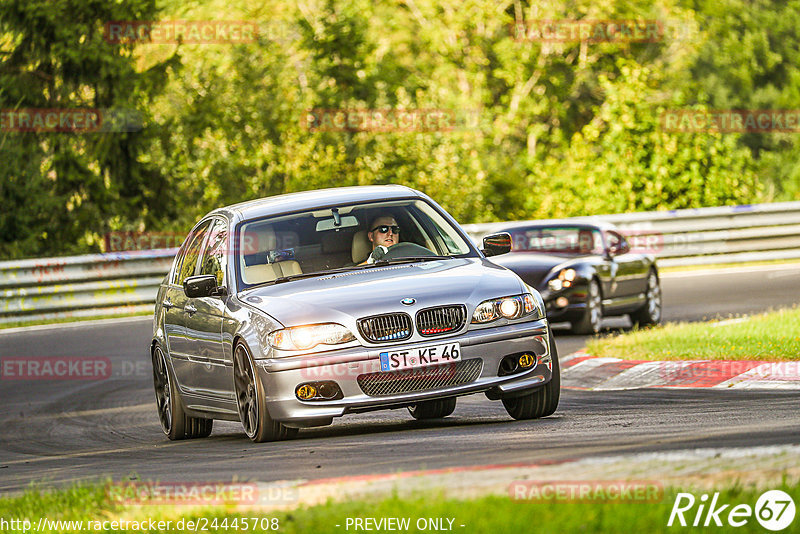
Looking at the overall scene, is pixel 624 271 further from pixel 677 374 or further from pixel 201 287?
pixel 201 287

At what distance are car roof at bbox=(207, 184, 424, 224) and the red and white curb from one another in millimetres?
3058

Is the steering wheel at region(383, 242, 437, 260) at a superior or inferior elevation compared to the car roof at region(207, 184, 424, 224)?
inferior

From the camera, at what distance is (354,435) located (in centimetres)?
987

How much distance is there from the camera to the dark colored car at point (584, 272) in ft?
59.9

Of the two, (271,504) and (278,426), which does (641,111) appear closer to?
(278,426)

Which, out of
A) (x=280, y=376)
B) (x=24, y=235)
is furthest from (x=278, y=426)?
(x=24, y=235)

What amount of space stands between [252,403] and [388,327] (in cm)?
113

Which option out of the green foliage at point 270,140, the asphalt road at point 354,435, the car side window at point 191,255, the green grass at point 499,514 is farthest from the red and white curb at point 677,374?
the green foliage at point 270,140

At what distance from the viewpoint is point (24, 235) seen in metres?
27.3

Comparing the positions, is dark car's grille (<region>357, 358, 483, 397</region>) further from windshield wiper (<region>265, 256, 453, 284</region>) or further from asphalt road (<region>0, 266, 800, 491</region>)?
windshield wiper (<region>265, 256, 453, 284</region>)

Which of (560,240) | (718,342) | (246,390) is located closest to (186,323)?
(246,390)

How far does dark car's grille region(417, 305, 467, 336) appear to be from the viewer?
9.26 metres

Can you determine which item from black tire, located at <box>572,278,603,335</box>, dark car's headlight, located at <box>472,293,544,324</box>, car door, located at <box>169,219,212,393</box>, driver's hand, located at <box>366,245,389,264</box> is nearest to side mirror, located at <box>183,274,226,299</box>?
car door, located at <box>169,219,212,393</box>

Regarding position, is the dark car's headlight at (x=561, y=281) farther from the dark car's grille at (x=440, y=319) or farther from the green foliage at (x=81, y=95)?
the green foliage at (x=81, y=95)
